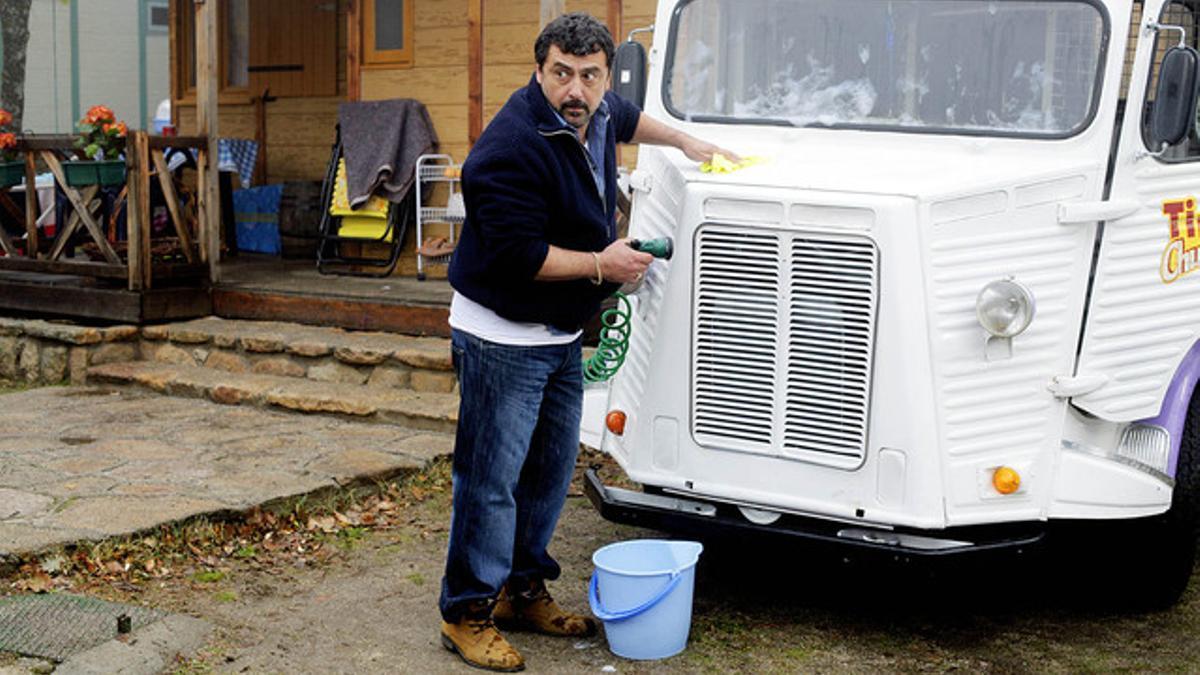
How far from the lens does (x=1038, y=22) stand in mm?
4988

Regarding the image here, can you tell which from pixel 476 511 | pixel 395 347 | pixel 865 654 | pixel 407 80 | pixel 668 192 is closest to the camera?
pixel 476 511

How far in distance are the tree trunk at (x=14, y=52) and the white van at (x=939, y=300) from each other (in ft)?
62.3

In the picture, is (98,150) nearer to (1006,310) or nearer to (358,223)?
(358,223)

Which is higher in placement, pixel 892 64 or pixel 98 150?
pixel 892 64

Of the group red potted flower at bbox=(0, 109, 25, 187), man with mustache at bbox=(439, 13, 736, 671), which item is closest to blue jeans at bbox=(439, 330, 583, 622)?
man with mustache at bbox=(439, 13, 736, 671)

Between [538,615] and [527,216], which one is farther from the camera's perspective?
[538,615]

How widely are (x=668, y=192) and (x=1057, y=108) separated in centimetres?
134

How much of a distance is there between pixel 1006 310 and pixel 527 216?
1508mm

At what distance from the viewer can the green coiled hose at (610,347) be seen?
5152 mm

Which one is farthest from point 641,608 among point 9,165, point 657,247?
point 9,165

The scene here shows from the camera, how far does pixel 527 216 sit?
13.9 feet

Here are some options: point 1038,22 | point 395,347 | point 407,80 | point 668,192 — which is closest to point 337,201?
point 407,80

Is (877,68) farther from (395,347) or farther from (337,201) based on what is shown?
(337,201)

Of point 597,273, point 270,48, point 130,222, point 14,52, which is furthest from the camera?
point 14,52
